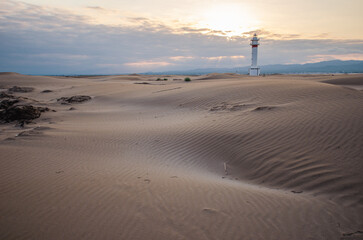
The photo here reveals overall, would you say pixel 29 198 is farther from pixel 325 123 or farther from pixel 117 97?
pixel 117 97

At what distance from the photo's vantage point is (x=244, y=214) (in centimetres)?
328

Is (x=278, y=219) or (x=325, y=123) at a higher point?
(x=325, y=123)

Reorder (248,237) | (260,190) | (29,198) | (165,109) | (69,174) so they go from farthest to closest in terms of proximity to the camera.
A: (165,109)
(69,174)
(260,190)
(29,198)
(248,237)

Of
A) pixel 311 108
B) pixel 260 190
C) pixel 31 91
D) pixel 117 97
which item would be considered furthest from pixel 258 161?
pixel 31 91

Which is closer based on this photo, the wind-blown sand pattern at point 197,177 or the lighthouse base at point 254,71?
the wind-blown sand pattern at point 197,177

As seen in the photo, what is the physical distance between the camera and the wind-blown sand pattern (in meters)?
2.96

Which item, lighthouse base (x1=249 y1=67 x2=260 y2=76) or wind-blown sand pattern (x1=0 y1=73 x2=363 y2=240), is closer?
wind-blown sand pattern (x1=0 y1=73 x2=363 y2=240)

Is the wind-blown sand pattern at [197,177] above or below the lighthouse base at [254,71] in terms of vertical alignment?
below

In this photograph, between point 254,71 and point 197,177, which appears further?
point 254,71

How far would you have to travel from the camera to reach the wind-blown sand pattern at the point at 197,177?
2.96 meters

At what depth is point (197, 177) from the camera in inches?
183

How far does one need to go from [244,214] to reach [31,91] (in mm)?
23931

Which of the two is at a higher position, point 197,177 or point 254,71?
point 254,71

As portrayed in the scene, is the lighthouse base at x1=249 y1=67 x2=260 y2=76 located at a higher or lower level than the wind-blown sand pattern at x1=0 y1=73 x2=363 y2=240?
higher
